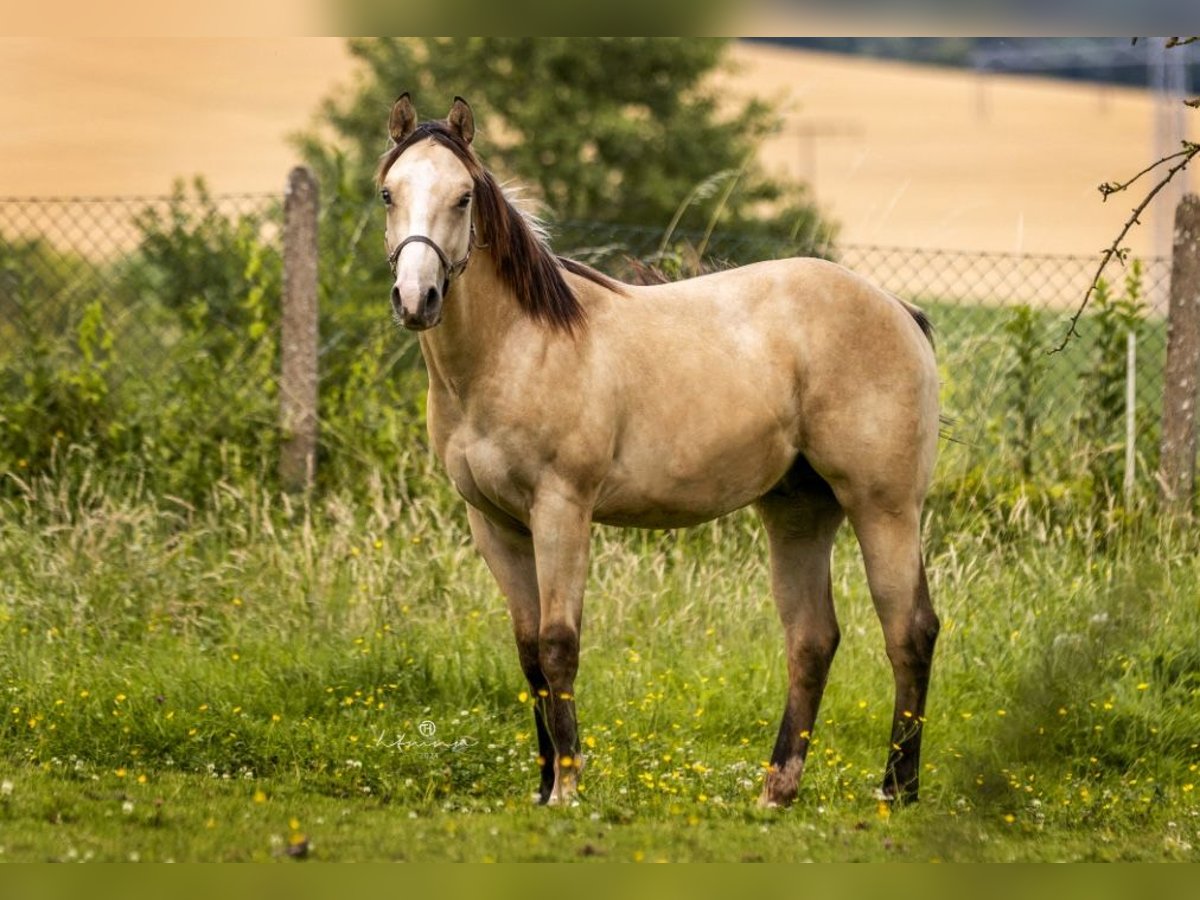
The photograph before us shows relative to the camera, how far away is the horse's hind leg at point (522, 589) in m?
5.22

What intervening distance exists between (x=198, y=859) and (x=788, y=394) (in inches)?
99.1

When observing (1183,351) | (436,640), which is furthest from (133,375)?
(1183,351)

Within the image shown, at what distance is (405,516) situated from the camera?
827 cm

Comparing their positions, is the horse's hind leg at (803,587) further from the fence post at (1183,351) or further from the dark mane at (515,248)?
the fence post at (1183,351)

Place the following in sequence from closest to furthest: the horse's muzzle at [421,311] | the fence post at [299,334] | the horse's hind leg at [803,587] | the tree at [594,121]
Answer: the horse's muzzle at [421,311] → the horse's hind leg at [803,587] → the fence post at [299,334] → the tree at [594,121]

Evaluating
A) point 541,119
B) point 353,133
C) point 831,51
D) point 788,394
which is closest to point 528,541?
point 788,394

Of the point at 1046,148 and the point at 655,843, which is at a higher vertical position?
the point at 1046,148

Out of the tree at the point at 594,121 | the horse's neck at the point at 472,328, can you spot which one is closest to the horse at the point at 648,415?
the horse's neck at the point at 472,328

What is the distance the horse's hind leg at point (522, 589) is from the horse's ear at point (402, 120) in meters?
1.30

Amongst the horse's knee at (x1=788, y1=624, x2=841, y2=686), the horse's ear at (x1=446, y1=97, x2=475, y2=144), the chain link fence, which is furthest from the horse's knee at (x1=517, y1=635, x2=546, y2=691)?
the chain link fence

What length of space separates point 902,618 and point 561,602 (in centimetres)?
138

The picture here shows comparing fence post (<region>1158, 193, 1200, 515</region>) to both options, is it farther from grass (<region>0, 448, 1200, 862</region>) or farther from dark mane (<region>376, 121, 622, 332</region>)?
dark mane (<region>376, 121, 622, 332</region>)

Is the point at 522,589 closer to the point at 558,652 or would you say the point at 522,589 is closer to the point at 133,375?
the point at 558,652

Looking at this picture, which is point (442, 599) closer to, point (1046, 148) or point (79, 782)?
point (79, 782)
